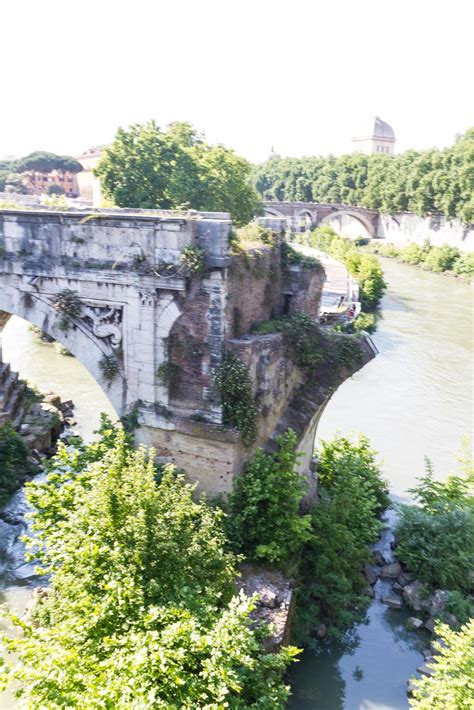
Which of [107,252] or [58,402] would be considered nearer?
[107,252]

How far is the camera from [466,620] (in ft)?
31.8

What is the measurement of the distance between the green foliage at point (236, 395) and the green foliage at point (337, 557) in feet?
6.80

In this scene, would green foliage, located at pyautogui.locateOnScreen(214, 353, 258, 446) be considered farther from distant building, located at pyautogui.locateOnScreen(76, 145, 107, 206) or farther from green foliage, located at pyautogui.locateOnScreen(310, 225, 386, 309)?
distant building, located at pyautogui.locateOnScreen(76, 145, 107, 206)

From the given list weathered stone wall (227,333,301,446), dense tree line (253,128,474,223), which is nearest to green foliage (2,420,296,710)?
weathered stone wall (227,333,301,446)

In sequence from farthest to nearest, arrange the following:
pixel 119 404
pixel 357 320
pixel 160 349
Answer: pixel 357 320, pixel 119 404, pixel 160 349

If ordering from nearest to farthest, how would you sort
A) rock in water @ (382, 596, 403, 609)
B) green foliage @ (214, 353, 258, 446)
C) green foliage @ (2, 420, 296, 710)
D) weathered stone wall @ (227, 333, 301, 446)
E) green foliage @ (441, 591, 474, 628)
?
green foliage @ (2, 420, 296, 710) → green foliage @ (214, 353, 258, 446) → weathered stone wall @ (227, 333, 301, 446) → green foliage @ (441, 591, 474, 628) → rock in water @ (382, 596, 403, 609)

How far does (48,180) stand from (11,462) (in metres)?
68.7

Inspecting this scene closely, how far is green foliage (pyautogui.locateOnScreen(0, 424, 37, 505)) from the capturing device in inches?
486

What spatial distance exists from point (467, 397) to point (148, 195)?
14.5 metres

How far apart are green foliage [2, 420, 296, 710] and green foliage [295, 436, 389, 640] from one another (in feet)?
7.73

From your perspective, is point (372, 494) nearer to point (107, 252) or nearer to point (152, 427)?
point (152, 427)

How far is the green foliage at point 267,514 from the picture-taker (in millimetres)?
8891

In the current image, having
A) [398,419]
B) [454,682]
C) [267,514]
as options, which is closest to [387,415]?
[398,419]

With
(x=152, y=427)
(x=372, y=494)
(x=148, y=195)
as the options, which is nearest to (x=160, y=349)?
(x=152, y=427)
